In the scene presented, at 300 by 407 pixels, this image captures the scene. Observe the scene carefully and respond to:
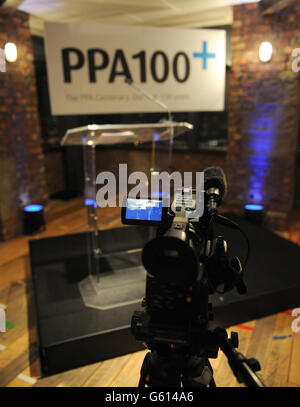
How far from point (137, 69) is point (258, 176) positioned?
1.81m

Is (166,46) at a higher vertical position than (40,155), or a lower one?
higher

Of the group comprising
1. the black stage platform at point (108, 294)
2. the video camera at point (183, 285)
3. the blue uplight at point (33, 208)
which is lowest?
the black stage platform at point (108, 294)

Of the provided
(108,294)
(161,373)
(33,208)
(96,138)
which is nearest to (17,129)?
(33,208)

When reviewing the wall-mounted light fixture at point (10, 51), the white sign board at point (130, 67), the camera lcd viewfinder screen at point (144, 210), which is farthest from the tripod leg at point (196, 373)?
the wall-mounted light fixture at point (10, 51)

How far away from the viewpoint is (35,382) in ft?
5.56

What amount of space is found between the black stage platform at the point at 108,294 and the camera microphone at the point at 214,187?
0.21 meters

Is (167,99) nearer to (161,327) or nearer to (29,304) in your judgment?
(29,304)

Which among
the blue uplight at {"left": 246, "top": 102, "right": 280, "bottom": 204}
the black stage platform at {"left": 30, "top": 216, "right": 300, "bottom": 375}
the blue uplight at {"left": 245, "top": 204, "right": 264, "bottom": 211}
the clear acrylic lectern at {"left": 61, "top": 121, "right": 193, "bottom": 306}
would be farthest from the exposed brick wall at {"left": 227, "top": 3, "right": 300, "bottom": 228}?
the clear acrylic lectern at {"left": 61, "top": 121, "right": 193, "bottom": 306}

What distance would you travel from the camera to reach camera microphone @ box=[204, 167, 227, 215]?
870mm

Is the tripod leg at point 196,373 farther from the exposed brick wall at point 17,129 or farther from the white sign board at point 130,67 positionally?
the exposed brick wall at point 17,129

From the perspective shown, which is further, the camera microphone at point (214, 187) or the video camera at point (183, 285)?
the camera microphone at point (214, 187)

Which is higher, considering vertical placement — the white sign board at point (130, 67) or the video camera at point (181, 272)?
the white sign board at point (130, 67)

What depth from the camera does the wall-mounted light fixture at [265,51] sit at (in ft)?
10.7
